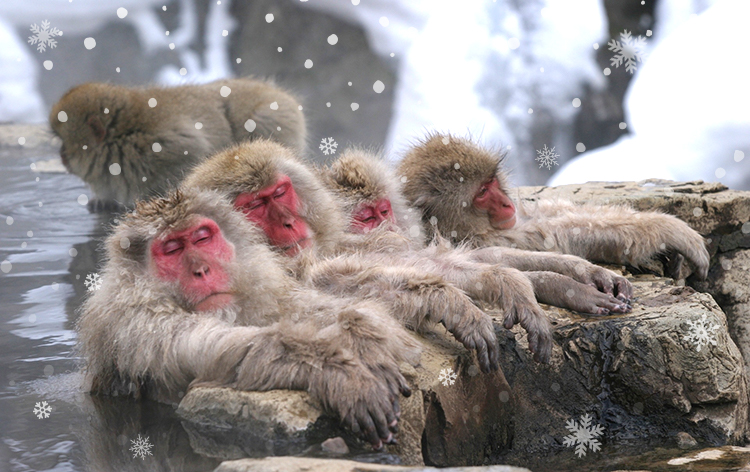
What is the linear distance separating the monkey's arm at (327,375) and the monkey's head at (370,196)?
1.20 meters

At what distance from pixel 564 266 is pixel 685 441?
760 millimetres

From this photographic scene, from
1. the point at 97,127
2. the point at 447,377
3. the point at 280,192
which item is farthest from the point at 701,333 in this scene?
the point at 97,127

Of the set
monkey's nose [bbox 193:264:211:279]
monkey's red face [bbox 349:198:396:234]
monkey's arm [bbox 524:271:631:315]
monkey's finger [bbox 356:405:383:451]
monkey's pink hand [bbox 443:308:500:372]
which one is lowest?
monkey's finger [bbox 356:405:383:451]

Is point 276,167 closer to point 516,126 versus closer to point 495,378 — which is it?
point 495,378

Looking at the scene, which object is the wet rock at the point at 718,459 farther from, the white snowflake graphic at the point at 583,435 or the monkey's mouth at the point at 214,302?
the monkey's mouth at the point at 214,302

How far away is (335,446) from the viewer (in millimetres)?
1864

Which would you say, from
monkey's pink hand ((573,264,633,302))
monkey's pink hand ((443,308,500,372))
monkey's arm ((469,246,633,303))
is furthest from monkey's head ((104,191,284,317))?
monkey's pink hand ((573,264,633,302))

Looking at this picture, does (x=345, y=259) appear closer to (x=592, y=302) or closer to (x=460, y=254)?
(x=460, y=254)

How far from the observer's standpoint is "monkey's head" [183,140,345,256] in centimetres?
282

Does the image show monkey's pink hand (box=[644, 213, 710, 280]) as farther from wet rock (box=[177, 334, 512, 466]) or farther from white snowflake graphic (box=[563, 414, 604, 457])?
wet rock (box=[177, 334, 512, 466])

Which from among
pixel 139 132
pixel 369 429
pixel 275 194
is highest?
pixel 139 132

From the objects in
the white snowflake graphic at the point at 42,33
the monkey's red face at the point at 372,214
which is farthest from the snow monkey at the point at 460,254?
the white snowflake graphic at the point at 42,33

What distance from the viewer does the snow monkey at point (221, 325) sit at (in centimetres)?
197

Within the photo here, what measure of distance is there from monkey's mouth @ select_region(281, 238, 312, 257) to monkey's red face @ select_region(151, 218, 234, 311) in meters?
0.48
